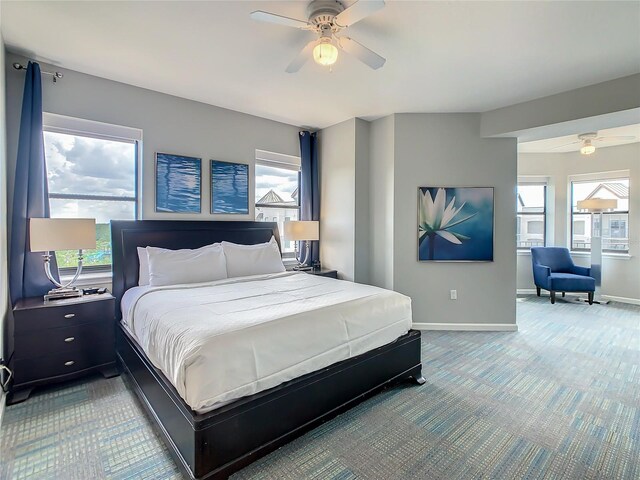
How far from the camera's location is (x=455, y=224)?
4.20 meters

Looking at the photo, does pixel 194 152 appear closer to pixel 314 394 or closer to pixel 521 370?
pixel 314 394

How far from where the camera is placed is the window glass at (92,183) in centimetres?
307

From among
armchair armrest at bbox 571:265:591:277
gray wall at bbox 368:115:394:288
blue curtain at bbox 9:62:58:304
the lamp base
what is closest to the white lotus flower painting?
gray wall at bbox 368:115:394:288

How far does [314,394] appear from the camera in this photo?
6.65 feet

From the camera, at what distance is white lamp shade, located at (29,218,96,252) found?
256cm

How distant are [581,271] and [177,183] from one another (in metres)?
6.85

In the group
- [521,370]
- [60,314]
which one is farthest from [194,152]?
[521,370]

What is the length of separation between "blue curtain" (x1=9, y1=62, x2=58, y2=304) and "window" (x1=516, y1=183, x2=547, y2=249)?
24.8 ft

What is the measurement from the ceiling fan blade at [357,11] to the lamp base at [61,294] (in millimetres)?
3039

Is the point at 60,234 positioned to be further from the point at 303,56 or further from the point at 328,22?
the point at 328,22

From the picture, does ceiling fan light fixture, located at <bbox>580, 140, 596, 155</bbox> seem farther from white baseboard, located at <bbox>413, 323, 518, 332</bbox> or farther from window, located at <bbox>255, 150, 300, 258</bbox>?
window, located at <bbox>255, 150, 300, 258</bbox>

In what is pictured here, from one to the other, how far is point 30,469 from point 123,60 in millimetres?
3103

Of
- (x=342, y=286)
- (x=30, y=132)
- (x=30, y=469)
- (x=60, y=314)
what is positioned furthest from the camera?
Answer: (x=342, y=286)

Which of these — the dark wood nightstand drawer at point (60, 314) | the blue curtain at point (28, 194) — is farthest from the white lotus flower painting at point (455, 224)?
the blue curtain at point (28, 194)
